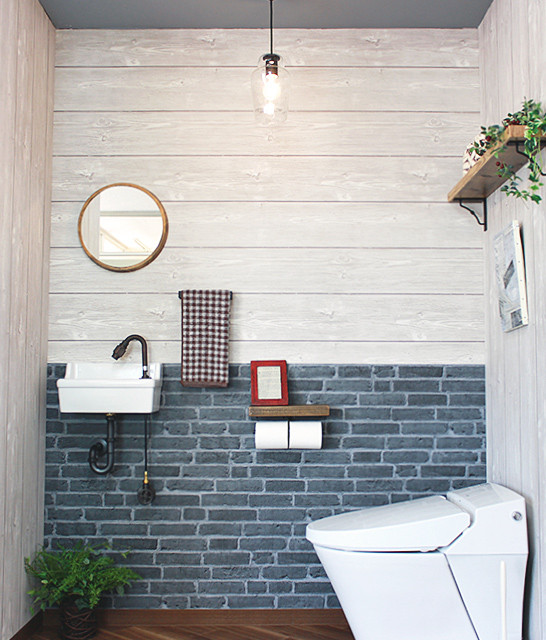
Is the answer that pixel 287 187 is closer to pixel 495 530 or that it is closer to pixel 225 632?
pixel 495 530

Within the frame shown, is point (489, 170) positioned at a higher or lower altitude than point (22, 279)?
higher

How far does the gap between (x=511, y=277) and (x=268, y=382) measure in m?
1.01

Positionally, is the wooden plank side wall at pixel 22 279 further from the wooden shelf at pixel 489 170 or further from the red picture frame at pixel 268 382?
the wooden shelf at pixel 489 170

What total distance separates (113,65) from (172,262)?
883 millimetres

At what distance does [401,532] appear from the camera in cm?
213

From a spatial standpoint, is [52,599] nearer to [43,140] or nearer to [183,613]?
[183,613]

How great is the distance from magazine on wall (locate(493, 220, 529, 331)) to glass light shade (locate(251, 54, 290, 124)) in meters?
0.94

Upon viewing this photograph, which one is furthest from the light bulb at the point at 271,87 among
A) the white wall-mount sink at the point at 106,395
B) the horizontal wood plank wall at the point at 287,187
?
the white wall-mount sink at the point at 106,395

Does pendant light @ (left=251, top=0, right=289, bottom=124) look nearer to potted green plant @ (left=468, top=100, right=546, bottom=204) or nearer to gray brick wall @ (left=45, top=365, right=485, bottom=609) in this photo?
potted green plant @ (left=468, top=100, right=546, bottom=204)

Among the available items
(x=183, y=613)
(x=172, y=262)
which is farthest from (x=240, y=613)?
(x=172, y=262)

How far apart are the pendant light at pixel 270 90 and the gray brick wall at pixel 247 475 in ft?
3.31

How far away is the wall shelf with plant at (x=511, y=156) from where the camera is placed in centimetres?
205

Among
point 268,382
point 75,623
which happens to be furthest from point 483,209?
point 75,623

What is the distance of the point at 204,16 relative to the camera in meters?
2.78
